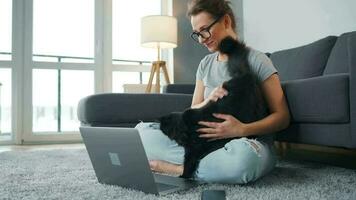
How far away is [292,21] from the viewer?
2.61 m

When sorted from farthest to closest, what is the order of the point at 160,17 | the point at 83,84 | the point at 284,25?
the point at 83,84, the point at 160,17, the point at 284,25

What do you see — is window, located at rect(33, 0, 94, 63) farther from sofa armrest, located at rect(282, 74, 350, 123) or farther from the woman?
sofa armrest, located at rect(282, 74, 350, 123)

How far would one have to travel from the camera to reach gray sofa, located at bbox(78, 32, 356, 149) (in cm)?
126

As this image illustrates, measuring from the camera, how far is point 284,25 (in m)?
2.69

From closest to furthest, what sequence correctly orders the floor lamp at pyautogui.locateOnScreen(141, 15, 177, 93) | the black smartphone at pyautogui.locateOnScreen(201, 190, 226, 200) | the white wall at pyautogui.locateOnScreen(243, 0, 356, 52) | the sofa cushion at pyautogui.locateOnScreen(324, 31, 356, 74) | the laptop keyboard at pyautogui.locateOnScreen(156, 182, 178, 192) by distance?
1. the black smartphone at pyautogui.locateOnScreen(201, 190, 226, 200)
2. the laptop keyboard at pyautogui.locateOnScreen(156, 182, 178, 192)
3. the sofa cushion at pyautogui.locateOnScreen(324, 31, 356, 74)
4. the white wall at pyautogui.locateOnScreen(243, 0, 356, 52)
5. the floor lamp at pyautogui.locateOnScreen(141, 15, 177, 93)

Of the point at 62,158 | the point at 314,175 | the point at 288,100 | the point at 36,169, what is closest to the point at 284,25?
the point at 288,100

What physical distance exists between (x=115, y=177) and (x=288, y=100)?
2.54ft

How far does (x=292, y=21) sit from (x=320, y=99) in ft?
4.75

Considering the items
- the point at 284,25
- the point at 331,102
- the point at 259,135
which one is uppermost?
the point at 284,25

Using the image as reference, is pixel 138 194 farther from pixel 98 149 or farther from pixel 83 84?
pixel 83 84

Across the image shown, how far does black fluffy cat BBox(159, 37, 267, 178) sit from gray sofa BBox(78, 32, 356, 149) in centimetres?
30

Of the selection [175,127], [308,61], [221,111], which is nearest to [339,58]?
[308,61]

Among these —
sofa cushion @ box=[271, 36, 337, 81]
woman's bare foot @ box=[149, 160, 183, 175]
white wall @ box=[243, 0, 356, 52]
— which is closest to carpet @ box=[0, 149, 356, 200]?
woman's bare foot @ box=[149, 160, 183, 175]

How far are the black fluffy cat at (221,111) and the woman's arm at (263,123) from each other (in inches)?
0.8
